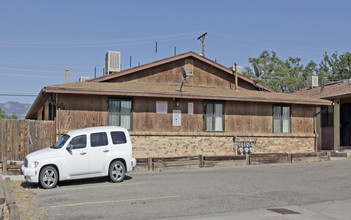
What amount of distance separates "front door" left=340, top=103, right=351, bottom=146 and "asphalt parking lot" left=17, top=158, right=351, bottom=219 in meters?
11.4

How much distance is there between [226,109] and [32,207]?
13615 millimetres

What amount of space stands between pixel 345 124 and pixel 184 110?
12.8m

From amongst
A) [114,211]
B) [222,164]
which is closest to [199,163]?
[222,164]

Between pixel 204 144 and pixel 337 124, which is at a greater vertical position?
pixel 337 124

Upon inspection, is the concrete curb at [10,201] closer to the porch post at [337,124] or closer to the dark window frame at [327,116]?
the porch post at [337,124]

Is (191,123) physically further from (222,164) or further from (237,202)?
(237,202)

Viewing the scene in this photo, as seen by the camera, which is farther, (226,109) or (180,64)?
(180,64)

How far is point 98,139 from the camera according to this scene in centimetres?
1490

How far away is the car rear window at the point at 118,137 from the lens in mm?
15156

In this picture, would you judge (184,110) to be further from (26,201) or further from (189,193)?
(26,201)

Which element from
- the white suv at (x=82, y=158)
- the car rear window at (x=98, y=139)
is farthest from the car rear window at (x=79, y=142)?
the car rear window at (x=98, y=139)

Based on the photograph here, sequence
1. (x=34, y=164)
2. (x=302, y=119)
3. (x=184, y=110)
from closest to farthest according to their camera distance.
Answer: (x=34, y=164)
(x=184, y=110)
(x=302, y=119)

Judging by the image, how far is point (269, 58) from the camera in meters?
62.3

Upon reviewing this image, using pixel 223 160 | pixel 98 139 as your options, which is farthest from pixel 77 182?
pixel 223 160
